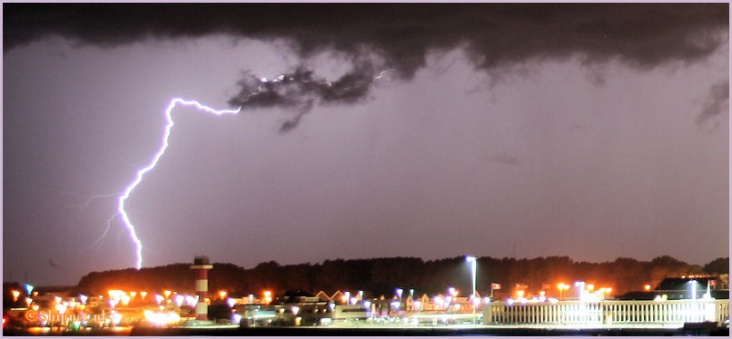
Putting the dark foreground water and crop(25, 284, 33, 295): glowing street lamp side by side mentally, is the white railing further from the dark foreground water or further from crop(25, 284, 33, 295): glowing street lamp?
crop(25, 284, 33, 295): glowing street lamp

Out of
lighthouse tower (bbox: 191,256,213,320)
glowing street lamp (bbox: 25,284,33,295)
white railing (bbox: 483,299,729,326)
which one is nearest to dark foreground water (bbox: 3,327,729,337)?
white railing (bbox: 483,299,729,326)

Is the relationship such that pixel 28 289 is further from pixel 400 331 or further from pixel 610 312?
pixel 610 312

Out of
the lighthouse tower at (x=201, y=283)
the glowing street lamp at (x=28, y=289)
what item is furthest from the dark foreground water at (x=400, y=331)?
the glowing street lamp at (x=28, y=289)

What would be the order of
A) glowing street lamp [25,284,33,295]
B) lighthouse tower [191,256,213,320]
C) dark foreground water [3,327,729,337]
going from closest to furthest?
dark foreground water [3,327,729,337] < lighthouse tower [191,256,213,320] < glowing street lamp [25,284,33,295]

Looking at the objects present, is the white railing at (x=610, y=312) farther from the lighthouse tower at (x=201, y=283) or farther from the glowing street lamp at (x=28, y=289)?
the glowing street lamp at (x=28, y=289)

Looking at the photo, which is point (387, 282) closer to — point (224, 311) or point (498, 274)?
point (498, 274)

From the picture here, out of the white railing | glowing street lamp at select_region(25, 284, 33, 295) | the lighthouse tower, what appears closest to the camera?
the white railing
